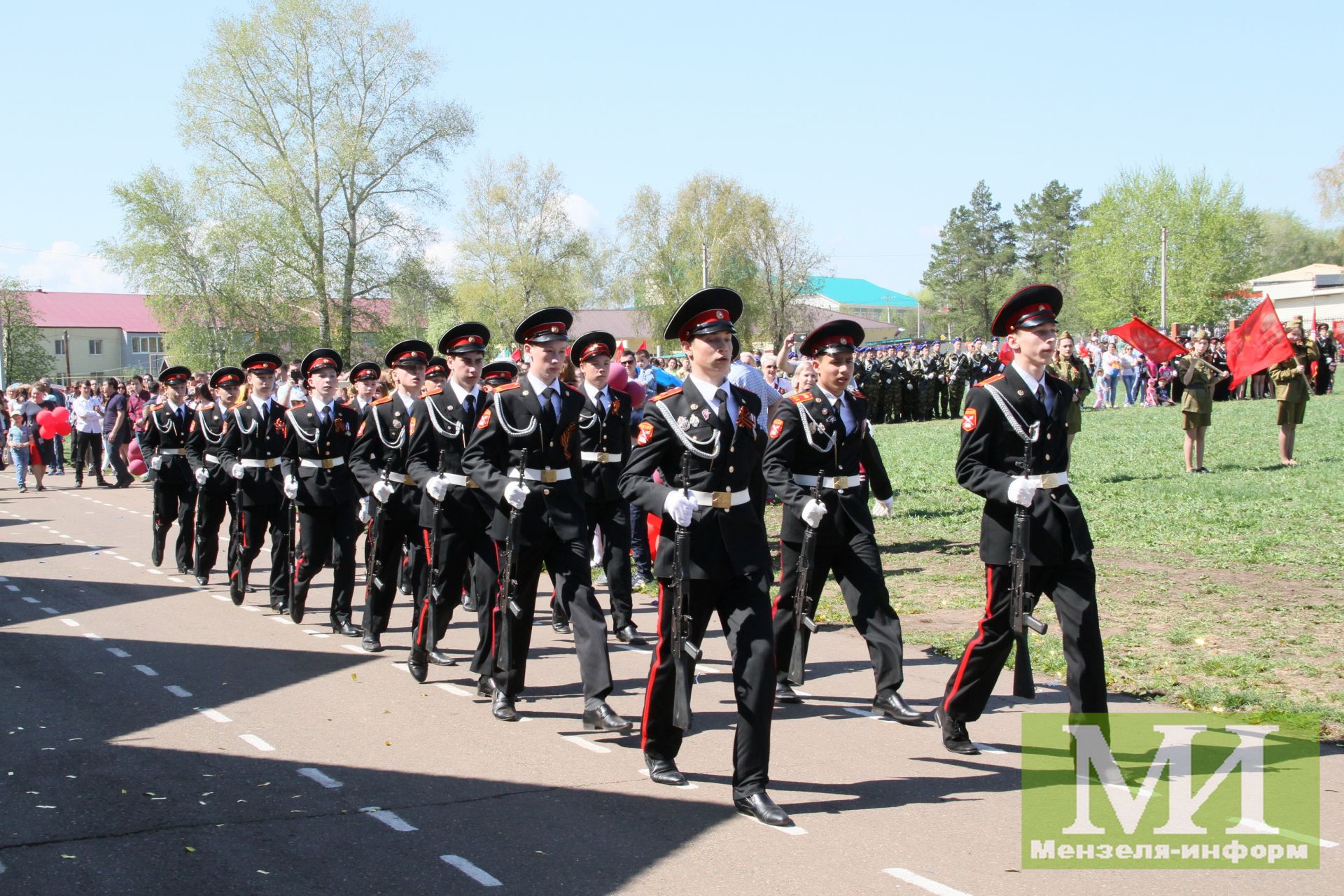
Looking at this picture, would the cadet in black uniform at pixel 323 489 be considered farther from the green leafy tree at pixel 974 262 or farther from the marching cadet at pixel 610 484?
the green leafy tree at pixel 974 262

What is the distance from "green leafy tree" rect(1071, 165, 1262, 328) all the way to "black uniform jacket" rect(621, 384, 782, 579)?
69800mm

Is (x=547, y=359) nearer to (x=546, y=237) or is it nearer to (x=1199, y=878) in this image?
(x=1199, y=878)

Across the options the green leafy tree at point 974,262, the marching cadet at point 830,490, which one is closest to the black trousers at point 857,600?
the marching cadet at point 830,490

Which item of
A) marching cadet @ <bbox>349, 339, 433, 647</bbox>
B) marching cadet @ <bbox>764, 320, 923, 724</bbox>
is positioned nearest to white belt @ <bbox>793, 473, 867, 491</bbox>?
marching cadet @ <bbox>764, 320, 923, 724</bbox>

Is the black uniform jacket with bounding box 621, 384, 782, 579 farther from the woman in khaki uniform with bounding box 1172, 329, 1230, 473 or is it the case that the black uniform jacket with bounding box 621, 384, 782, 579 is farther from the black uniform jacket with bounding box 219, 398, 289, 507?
the woman in khaki uniform with bounding box 1172, 329, 1230, 473

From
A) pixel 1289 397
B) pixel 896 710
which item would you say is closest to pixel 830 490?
pixel 896 710

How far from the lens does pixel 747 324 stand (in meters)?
72.5

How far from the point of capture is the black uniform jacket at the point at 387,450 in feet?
29.9

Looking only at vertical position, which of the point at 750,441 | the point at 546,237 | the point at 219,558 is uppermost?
the point at 546,237

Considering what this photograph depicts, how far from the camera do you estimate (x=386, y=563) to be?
9.24 m

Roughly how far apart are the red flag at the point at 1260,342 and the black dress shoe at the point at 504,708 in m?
16.3

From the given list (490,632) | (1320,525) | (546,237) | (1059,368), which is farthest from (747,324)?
(490,632)

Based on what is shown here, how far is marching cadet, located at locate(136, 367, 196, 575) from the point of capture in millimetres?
13320

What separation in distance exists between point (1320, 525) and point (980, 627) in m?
8.43
